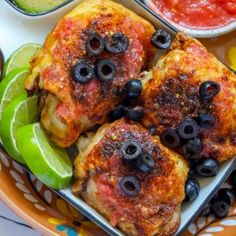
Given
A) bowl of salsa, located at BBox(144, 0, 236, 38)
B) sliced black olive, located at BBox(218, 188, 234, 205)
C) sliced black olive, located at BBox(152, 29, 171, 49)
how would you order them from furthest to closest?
bowl of salsa, located at BBox(144, 0, 236, 38)
sliced black olive, located at BBox(218, 188, 234, 205)
sliced black olive, located at BBox(152, 29, 171, 49)

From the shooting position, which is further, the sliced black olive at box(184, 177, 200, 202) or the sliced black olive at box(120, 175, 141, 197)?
the sliced black olive at box(184, 177, 200, 202)

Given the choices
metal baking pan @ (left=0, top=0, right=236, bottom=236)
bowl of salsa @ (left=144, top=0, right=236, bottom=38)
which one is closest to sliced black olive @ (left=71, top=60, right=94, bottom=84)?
metal baking pan @ (left=0, top=0, right=236, bottom=236)

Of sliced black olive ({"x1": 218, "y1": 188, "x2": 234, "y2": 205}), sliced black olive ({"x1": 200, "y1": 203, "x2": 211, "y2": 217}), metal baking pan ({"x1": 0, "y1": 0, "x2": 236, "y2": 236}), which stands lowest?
sliced black olive ({"x1": 200, "y1": 203, "x2": 211, "y2": 217})

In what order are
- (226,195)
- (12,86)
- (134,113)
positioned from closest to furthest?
(134,113) < (12,86) < (226,195)

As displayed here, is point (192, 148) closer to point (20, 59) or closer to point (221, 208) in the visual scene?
point (221, 208)

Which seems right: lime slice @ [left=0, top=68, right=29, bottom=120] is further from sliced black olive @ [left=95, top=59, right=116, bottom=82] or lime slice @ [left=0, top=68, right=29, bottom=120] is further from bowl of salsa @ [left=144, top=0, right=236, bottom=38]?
bowl of salsa @ [left=144, top=0, right=236, bottom=38]

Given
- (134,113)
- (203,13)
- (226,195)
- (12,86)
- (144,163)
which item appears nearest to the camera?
(144,163)

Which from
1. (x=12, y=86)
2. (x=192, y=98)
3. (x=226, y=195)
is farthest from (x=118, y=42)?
(x=226, y=195)
